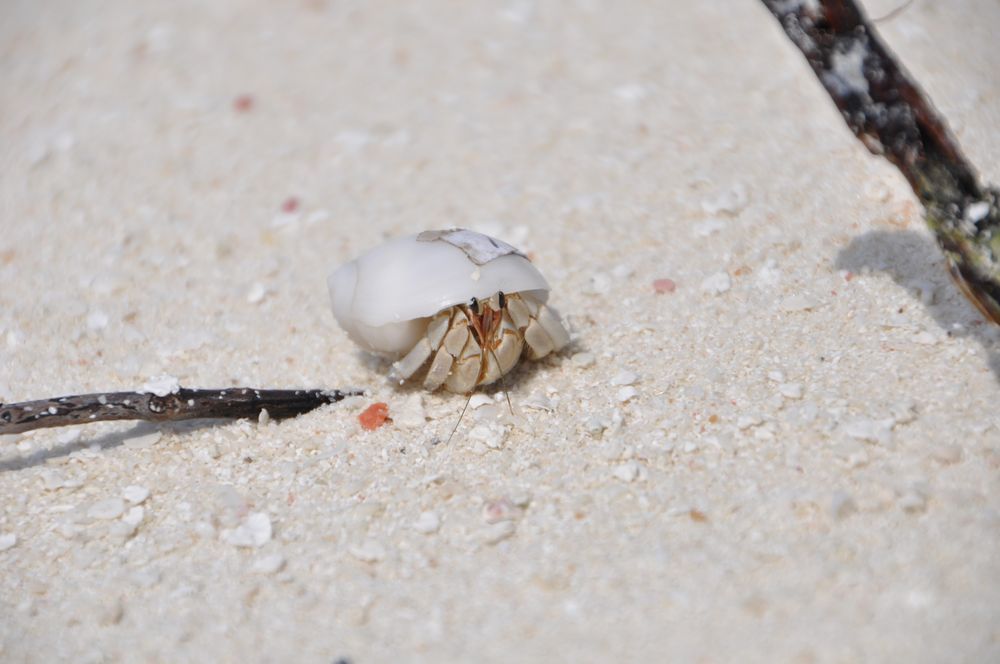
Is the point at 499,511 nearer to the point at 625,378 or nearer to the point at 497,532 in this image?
the point at 497,532

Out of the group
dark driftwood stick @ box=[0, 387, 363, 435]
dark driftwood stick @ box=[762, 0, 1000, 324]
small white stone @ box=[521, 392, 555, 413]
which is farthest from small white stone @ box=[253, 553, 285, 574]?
dark driftwood stick @ box=[762, 0, 1000, 324]

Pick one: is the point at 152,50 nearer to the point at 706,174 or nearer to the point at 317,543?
the point at 706,174

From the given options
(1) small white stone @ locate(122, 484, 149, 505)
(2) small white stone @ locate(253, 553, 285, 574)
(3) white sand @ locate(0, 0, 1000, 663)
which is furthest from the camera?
(1) small white stone @ locate(122, 484, 149, 505)

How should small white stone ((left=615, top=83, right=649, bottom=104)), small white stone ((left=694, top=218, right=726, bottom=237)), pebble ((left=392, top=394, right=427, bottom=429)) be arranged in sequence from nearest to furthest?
pebble ((left=392, top=394, right=427, bottom=429)) < small white stone ((left=694, top=218, right=726, bottom=237)) < small white stone ((left=615, top=83, right=649, bottom=104))

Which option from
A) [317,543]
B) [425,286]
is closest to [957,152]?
[425,286]

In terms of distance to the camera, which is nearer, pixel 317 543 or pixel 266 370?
pixel 317 543

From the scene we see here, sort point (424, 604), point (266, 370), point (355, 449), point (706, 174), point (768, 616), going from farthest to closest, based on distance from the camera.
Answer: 1. point (706, 174)
2. point (266, 370)
3. point (355, 449)
4. point (424, 604)
5. point (768, 616)

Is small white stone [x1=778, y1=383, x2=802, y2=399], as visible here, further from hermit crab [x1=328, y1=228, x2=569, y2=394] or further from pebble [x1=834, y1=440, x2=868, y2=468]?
hermit crab [x1=328, y1=228, x2=569, y2=394]
